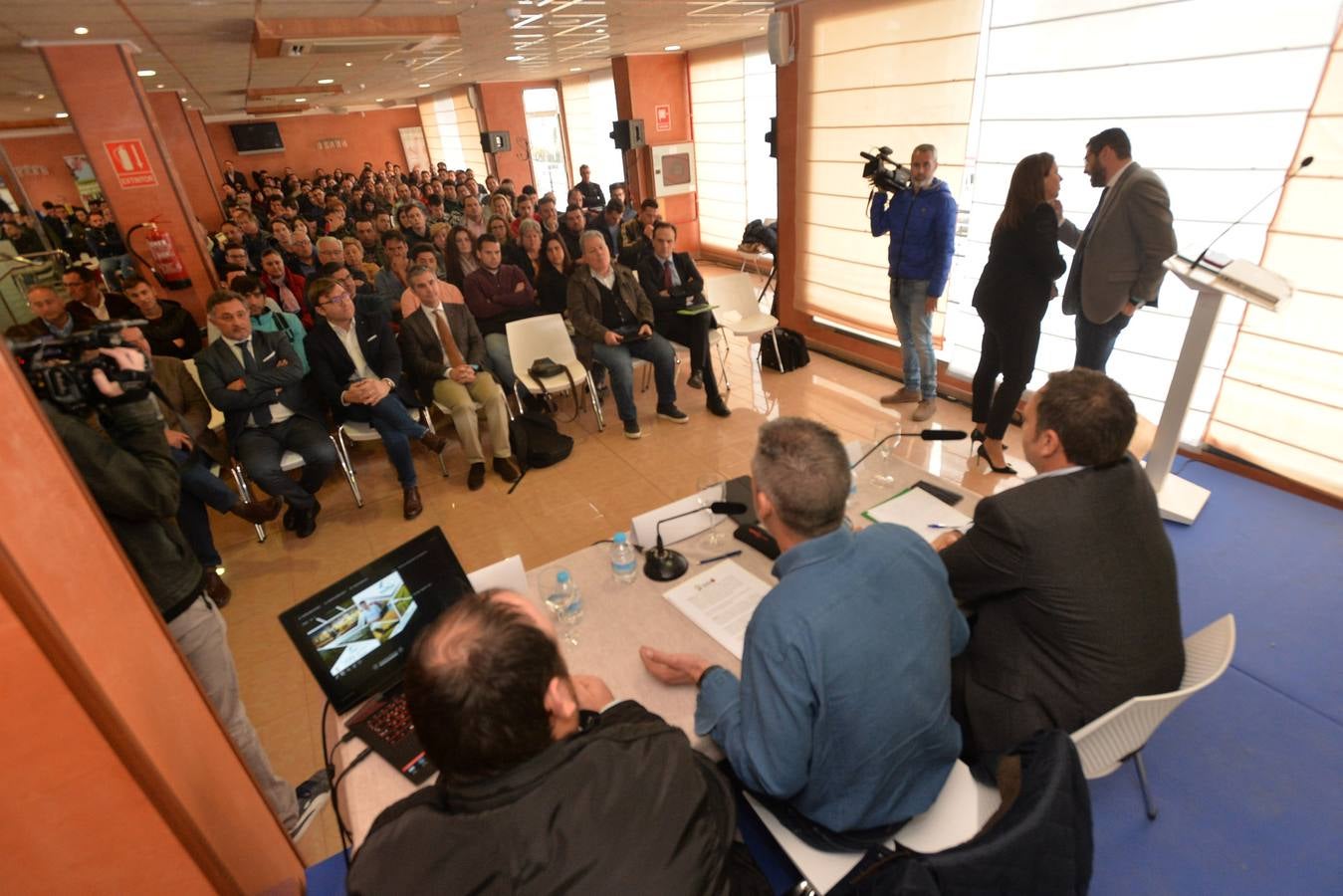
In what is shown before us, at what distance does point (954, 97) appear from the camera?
14.3ft

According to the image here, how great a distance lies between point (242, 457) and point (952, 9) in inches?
207

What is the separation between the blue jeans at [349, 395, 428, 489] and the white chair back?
3740mm

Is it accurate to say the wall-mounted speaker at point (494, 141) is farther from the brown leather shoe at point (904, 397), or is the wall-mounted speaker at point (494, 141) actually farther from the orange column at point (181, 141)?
the brown leather shoe at point (904, 397)

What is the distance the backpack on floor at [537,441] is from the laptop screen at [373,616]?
9.18ft

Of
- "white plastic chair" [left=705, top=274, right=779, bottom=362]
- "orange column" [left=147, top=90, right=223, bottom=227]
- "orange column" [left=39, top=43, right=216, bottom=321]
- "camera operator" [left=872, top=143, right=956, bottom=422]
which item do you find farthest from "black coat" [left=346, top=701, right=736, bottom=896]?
"orange column" [left=147, top=90, right=223, bottom=227]

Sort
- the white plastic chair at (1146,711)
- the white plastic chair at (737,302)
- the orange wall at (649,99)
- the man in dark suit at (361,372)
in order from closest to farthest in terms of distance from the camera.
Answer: the white plastic chair at (1146,711)
the man in dark suit at (361,372)
the white plastic chair at (737,302)
the orange wall at (649,99)

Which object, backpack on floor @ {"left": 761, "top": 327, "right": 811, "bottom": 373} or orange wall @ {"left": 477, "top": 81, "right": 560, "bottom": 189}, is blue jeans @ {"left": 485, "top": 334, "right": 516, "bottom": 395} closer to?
backpack on floor @ {"left": 761, "top": 327, "right": 811, "bottom": 373}

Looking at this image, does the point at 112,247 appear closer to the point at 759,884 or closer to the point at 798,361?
the point at 798,361

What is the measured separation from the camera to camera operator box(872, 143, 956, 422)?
4270mm

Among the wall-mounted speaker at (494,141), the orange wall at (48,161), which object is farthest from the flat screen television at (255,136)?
the wall-mounted speaker at (494,141)

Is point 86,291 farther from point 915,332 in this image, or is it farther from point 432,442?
point 915,332

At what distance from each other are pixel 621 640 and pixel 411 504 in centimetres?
275

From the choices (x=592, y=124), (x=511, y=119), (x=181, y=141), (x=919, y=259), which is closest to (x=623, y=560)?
(x=919, y=259)

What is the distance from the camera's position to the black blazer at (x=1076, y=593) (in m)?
1.54
